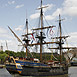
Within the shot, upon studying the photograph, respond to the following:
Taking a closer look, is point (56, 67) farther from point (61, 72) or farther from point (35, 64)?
point (35, 64)

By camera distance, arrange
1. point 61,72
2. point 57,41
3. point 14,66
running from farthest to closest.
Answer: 1. point 57,41
2. point 61,72
3. point 14,66

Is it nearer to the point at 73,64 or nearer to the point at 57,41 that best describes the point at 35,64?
the point at 57,41

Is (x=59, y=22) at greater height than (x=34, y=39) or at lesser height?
greater

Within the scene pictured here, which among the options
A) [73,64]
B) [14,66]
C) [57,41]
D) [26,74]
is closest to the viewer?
[26,74]

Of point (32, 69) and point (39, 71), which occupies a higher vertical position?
point (32, 69)

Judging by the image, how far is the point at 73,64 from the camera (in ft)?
606

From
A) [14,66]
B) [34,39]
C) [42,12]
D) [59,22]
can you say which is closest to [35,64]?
[14,66]

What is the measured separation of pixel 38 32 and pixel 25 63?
15460 mm

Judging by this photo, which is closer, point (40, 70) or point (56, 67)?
point (40, 70)

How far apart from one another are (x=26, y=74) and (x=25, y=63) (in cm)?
359

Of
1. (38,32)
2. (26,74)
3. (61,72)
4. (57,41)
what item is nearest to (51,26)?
(38,32)

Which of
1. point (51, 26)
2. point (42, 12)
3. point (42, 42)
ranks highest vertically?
point (42, 12)

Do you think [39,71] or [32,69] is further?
[39,71]

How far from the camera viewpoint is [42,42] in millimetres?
66500
